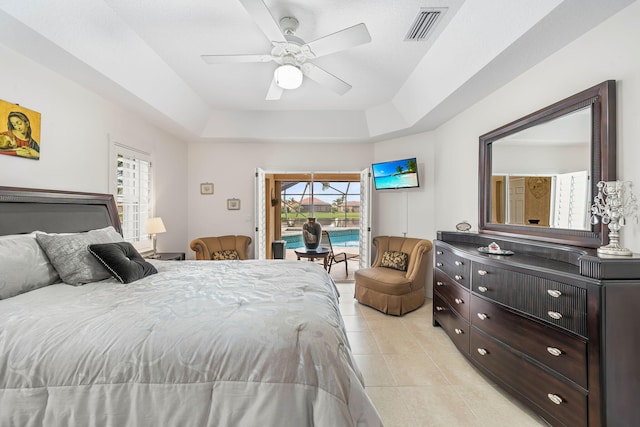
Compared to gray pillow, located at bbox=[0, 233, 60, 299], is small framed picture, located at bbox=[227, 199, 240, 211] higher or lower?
higher

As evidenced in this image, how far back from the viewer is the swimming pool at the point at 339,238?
274 inches

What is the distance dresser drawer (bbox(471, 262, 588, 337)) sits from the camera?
1.52m

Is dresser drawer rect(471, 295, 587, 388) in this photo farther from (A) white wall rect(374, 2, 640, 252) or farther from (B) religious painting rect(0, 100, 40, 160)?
(B) religious painting rect(0, 100, 40, 160)

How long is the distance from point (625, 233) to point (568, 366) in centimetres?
88

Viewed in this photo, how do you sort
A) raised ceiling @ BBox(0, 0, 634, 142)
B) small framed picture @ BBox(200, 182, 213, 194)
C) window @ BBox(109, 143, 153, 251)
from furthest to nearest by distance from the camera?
small framed picture @ BBox(200, 182, 213, 194) < window @ BBox(109, 143, 153, 251) < raised ceiling @ BBox(0, 0, 634, 142)

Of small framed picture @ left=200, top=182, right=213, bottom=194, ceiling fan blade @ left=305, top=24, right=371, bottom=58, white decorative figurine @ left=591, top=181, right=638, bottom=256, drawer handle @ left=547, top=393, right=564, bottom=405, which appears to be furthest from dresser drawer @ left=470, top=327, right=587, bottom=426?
small framed picture @ left=200, top=182, right=213, bottom=194

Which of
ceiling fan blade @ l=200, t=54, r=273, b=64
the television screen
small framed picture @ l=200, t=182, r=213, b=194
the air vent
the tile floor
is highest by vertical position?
the air vent

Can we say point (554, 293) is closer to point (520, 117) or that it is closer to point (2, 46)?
point (520, 117)

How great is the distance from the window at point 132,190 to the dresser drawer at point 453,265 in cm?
374

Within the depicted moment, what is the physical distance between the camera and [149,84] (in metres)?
3.09

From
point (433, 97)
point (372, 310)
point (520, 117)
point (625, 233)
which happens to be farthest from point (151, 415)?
point (433, 97)

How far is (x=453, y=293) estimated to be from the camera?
2732 millimetres

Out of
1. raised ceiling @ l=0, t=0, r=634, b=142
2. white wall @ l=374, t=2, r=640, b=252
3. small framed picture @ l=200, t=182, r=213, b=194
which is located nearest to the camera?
white wall @ l=374, t=2, r=640, b=252

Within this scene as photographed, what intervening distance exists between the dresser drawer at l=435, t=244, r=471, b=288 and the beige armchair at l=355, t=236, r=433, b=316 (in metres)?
0.51
